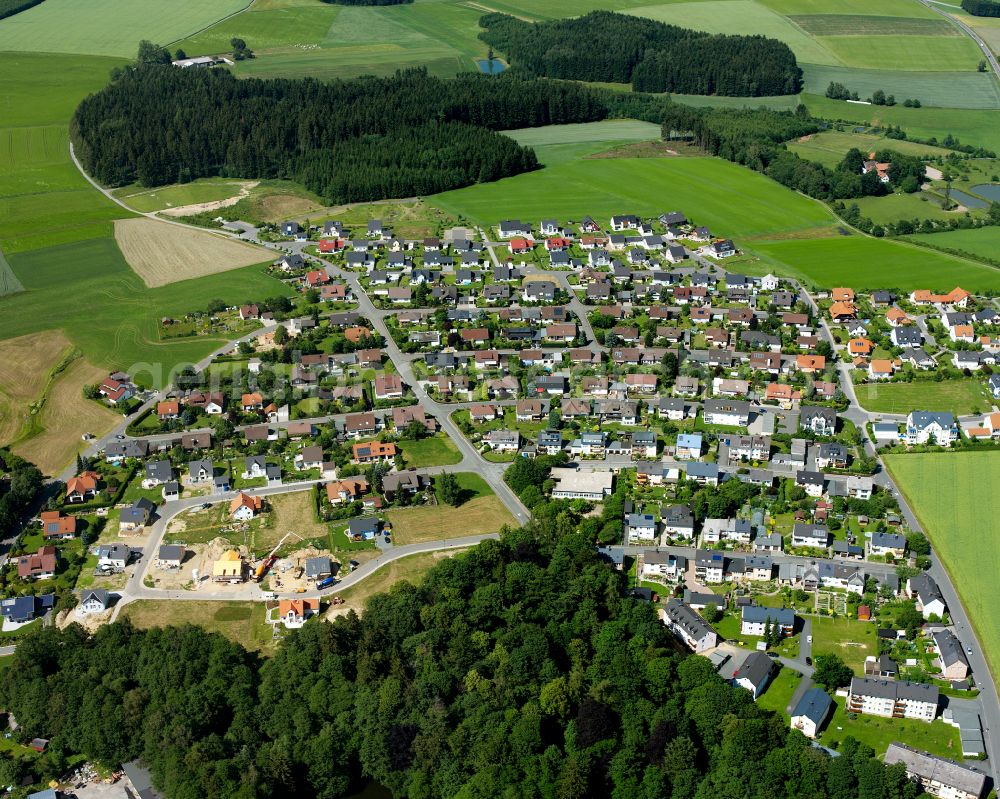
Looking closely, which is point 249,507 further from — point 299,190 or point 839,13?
point 839,13

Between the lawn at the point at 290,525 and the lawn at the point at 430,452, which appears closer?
the lawn at the point at 290,525

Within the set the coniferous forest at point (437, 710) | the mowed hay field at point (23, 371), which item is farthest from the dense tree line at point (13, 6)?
the coniferous forest at point (437, 710)

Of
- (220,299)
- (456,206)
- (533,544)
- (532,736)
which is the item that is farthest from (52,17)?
(532,736)

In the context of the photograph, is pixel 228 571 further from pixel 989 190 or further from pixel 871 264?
pixel 989 190

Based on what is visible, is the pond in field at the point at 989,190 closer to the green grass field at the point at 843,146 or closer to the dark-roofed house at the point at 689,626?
the green grass field at the point at 843,146

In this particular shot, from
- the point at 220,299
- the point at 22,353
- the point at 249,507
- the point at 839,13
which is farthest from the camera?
the point at 839,13
